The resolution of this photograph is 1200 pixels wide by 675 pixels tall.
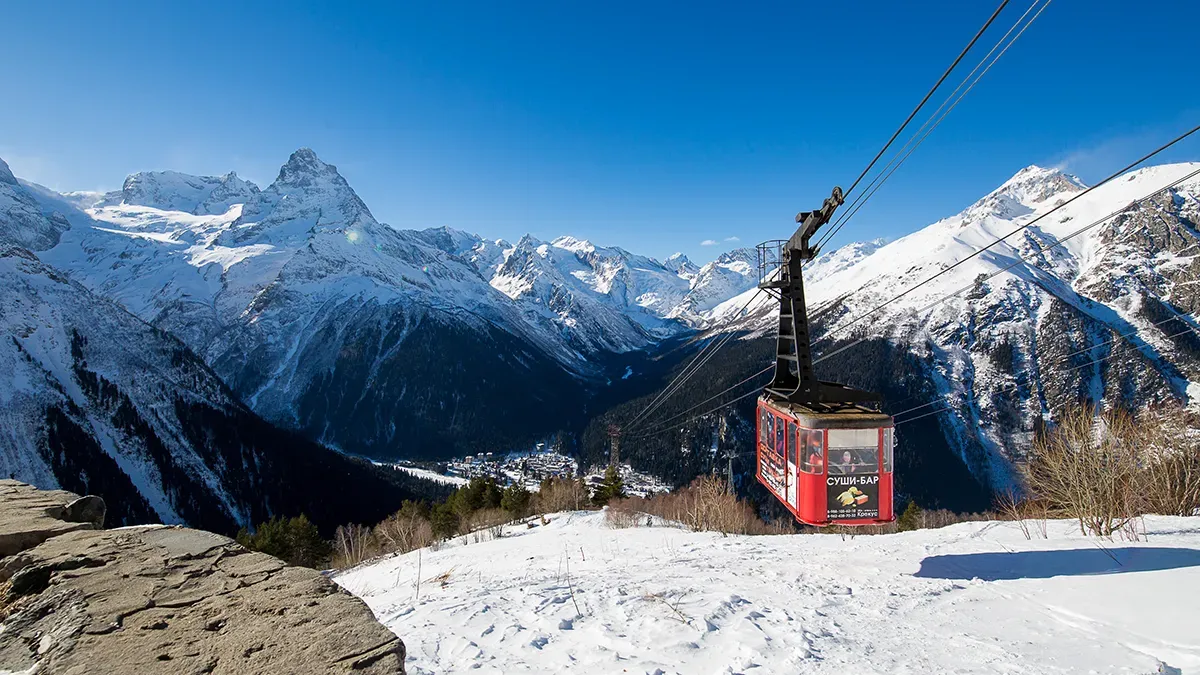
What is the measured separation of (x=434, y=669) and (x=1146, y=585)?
14.3m

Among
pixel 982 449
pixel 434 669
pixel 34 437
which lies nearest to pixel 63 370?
pixel 34 437

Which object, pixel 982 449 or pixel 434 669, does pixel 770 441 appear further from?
pixel 982 449

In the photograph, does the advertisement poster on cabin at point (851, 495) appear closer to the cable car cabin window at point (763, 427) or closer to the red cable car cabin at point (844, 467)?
the red cable car cabin at point (844, 467)

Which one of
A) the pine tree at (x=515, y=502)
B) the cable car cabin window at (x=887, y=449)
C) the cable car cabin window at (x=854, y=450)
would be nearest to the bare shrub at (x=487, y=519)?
the pine tree at (x=515, y=502)

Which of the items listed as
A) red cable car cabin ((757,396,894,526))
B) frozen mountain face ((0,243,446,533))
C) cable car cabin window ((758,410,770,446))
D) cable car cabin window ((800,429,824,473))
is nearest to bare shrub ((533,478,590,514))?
cable car cabin window ((758,410,770,446))

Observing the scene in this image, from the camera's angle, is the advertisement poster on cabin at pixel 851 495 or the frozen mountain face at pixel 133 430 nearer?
the advertisement poster on cabin at pixel 851 495

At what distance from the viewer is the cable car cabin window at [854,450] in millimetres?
13680

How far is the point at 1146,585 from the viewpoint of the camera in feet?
35.7

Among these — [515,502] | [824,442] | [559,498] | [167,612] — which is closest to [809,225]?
[824,442]

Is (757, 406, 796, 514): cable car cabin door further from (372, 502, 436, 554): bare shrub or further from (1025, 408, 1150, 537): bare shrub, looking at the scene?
(372, 502, 436, 554): bare shrub

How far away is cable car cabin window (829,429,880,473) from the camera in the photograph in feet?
44.9

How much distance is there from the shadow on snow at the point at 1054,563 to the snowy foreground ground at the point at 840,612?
5 centimetres

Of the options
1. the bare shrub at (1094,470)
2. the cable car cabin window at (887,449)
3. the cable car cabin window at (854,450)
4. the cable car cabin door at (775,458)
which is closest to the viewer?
the cable car cabin window at (854,450)

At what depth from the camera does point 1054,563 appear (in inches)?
517
